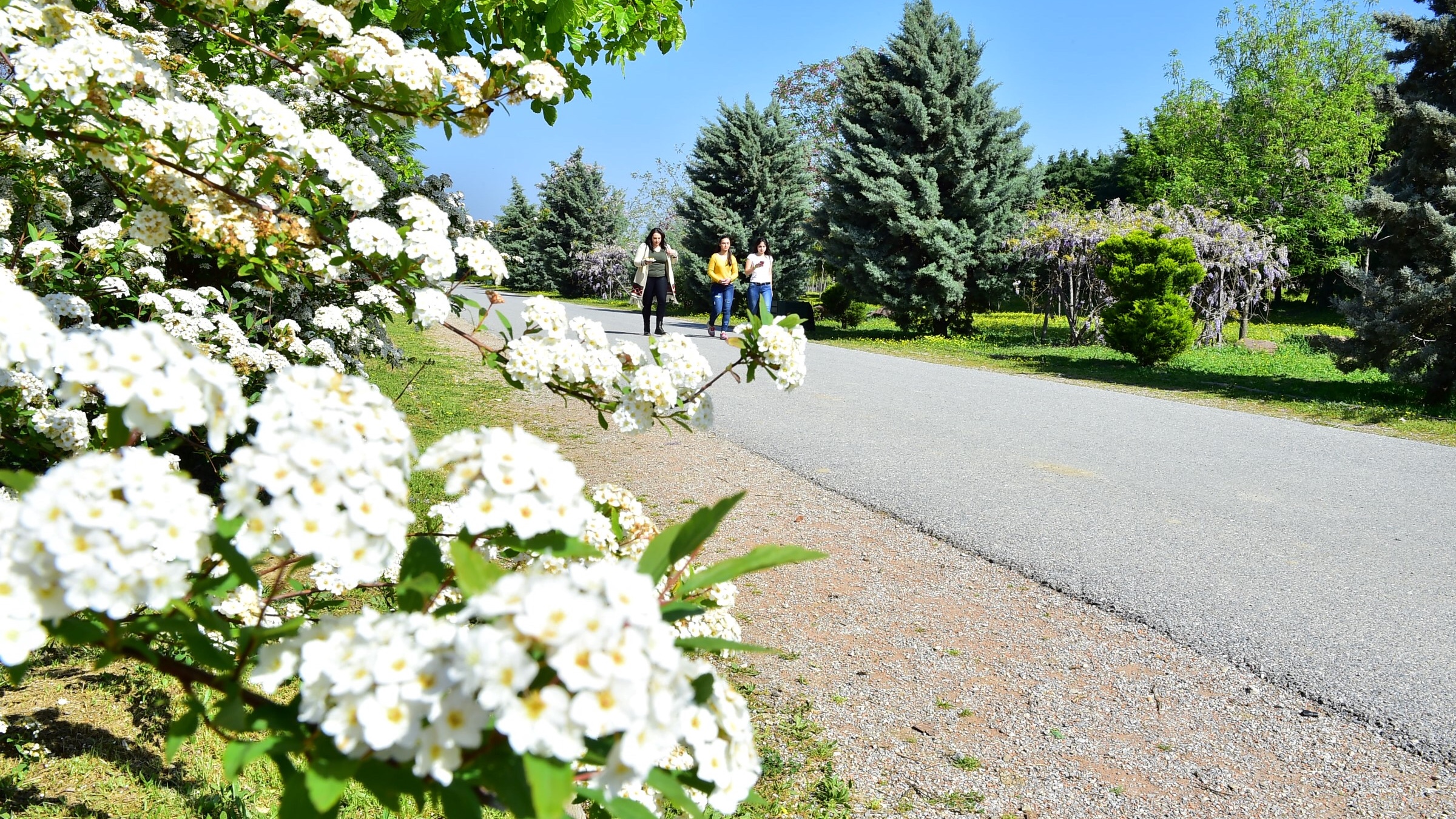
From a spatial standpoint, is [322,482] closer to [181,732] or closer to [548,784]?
[181,732]

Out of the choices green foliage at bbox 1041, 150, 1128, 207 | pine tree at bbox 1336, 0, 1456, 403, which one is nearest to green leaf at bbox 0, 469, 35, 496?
pine tree at bbox 1336, 0, 1456, 403

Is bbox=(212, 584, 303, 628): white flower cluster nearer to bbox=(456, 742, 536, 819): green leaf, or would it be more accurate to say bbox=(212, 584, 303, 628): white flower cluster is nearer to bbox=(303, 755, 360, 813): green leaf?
bbox=(303, 755, 360, 813): green leaf

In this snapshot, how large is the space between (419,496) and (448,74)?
97.7 inches

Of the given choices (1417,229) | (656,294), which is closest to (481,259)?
(1417,229)

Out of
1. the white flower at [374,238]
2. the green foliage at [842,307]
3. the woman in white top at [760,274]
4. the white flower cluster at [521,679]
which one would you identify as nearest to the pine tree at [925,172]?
the woman in white top at [760,274]

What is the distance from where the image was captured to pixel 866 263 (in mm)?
17594

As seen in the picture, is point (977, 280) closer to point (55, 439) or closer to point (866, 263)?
point (866, 263)

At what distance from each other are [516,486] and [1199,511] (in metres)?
4.97

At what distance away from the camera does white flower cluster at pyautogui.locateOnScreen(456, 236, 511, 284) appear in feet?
7.87

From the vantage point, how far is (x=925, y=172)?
17625mm

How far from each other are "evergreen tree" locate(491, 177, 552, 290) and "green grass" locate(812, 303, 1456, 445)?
21.7 metres

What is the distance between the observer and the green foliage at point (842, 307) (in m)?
22.0

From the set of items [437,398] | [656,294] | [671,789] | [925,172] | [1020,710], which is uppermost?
[925,172]

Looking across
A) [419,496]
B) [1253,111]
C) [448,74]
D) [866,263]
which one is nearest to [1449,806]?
[448,74]
